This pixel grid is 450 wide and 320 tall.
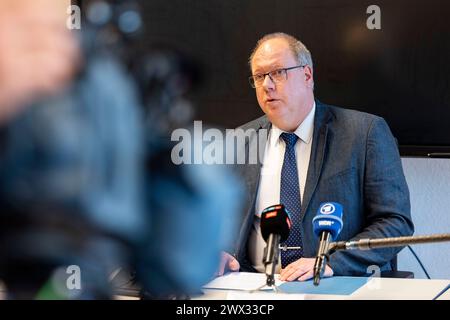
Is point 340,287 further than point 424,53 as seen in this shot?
No

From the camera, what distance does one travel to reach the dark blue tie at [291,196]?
6.63 ft

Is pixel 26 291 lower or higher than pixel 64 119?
lower

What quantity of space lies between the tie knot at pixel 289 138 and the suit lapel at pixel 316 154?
0.06 m

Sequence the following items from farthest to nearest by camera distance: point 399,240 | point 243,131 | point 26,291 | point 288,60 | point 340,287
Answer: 1. point 243,131
2. point 288,60
3. point 340,287
4. point 399,240
5. point 26,291

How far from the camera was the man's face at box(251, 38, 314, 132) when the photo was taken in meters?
2.16

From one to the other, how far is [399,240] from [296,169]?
0.99m

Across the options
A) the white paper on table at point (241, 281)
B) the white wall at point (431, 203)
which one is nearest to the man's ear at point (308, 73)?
the white wall at point (431, 203)

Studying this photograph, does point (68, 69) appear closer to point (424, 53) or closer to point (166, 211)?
point (166, 211)

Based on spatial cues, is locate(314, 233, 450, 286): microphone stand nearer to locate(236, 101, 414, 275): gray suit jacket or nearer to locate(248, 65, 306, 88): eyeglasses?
locate(236, 101, 414, 275): gray suit jacket

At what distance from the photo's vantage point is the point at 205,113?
261 centimetres

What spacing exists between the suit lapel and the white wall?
0.64m

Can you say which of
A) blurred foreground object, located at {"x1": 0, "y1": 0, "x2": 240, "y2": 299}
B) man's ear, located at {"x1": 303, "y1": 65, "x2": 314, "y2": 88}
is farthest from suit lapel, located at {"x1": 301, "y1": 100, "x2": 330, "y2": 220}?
blurred foreground object, located at {"x1": 0, "y1": 0, "x2": 240, "y2": 299}

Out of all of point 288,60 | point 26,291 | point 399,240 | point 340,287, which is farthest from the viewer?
point 288,60

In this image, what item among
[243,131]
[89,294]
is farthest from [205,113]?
[89,294]
